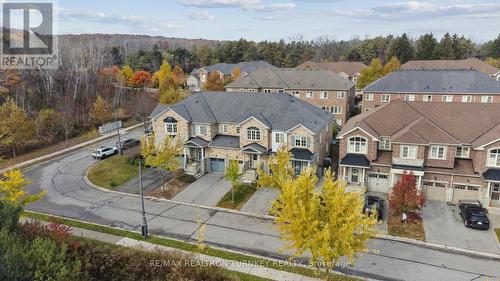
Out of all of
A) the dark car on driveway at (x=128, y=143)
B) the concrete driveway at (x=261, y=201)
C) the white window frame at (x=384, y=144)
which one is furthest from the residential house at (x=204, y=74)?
the concrete driveway at (x=261, y=201)

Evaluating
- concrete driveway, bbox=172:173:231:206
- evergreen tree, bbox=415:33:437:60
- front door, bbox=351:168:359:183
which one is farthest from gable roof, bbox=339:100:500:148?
evergreen tree, bbox=415:33:437:60

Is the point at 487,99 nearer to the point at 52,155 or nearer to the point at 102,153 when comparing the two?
the point at 102,153

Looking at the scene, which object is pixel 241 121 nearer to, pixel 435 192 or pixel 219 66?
pixel 435 192

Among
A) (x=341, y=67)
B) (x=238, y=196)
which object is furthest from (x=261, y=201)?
(x=341, y=67)

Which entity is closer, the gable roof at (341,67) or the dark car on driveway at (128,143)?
the dark car on driveway at (128,143)

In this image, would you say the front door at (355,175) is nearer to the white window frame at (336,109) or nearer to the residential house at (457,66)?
the white window frame at (336,109)

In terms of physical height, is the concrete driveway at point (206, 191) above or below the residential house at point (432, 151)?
below

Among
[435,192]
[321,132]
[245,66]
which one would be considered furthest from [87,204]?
[245,66]
